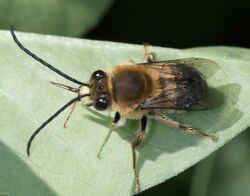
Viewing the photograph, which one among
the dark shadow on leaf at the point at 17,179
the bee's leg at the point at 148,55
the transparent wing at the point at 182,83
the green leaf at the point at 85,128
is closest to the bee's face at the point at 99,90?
the green leaf at the point at 85,128

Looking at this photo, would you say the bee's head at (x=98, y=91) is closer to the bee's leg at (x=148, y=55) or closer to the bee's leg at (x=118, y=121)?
the bee's leg at (x=118, y=121)

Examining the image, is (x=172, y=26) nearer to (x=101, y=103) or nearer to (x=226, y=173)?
(x=226, y=173)

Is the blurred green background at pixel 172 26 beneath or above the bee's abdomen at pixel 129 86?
beneath

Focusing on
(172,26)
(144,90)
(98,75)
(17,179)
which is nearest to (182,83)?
(144,90)

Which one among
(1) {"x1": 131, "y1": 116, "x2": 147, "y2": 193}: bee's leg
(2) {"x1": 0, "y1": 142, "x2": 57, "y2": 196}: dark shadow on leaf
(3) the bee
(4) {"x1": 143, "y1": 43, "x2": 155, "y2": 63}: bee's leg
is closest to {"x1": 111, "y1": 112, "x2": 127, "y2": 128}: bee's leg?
(3) the bee

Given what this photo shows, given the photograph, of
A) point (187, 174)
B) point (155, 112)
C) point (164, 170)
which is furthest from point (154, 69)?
point (187, 174)

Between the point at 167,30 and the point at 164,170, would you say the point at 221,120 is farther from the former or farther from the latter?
the point at 167,30
